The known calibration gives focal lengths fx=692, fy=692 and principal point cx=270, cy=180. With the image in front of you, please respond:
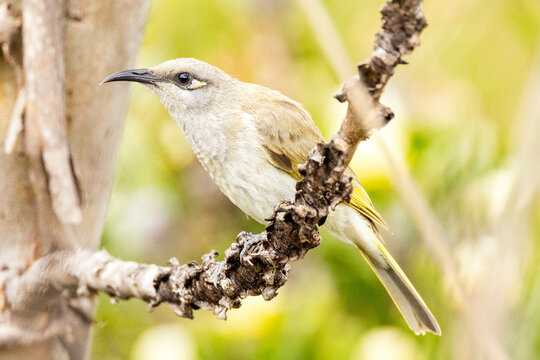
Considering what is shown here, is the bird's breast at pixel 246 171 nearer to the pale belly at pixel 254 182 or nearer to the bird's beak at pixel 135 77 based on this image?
the pale belly at pixel 254 182

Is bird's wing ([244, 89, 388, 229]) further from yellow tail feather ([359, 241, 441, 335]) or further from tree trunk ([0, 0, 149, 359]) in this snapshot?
tree trunk ([0, 0, 149, 359])

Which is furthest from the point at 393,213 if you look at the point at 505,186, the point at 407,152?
the point at 505,186

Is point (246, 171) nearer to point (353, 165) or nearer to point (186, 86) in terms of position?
point (186, 86)

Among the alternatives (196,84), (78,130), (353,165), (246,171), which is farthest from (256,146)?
(353,165)

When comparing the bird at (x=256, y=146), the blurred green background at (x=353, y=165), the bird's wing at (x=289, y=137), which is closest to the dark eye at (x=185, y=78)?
the bird at (x=256, y=146)

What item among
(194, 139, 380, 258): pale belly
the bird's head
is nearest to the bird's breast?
(194, 139, 380, 258): pale belly

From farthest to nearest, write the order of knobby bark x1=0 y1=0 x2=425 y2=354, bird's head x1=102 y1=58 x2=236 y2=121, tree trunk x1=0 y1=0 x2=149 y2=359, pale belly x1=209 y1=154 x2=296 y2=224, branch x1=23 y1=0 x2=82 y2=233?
bird's head x1=102 y1=58 x2=236 y2=121 < pale belly x1=209 y1=154 x2=296 y2=224 < tree trunk x1=0 y1=0 x2=149 y2=359 < branch x1=23 y1=0 x2=82 y2=233 < knobby bark x1=0 y1=0 x2=425 y2=354
